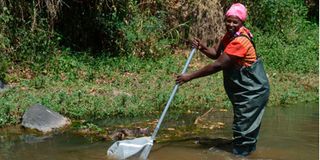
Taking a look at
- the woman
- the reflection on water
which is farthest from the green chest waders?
the reflection on water

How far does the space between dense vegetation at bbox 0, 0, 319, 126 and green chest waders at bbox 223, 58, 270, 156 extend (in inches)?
100

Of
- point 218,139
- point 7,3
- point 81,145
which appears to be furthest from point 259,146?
point 7,3

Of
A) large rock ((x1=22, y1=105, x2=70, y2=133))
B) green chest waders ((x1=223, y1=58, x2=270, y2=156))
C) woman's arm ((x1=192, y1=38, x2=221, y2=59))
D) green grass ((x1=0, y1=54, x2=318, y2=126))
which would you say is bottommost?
green grass ((x1=0, y1=54, x2=318, y2=126))

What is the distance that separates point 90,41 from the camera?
11109 mm

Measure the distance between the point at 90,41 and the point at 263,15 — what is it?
4.69 m

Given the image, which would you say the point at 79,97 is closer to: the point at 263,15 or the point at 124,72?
the point at 124,72

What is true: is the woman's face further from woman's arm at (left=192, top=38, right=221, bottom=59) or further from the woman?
woman's arm at (left=192, top=38, right=221, bottom=59)

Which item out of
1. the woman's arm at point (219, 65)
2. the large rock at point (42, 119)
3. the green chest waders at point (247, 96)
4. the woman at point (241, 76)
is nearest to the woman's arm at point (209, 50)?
the woman at point (241, 76)

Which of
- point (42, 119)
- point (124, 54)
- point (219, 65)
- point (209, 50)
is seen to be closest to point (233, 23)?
point (219, 65)

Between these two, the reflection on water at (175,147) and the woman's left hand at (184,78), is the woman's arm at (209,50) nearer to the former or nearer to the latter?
the woman's left hand at (184,78)

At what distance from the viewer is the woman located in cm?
486

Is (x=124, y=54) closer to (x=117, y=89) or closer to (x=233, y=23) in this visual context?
(x=117, y=89)

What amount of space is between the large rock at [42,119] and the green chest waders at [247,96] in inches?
93.7

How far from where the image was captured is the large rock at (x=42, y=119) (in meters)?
6.45
